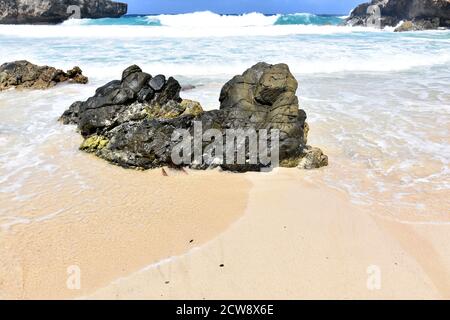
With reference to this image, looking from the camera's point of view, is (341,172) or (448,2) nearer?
(341,172)

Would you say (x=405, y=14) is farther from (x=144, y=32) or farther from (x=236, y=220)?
(x=236, y=220)

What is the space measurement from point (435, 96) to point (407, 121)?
2.68m

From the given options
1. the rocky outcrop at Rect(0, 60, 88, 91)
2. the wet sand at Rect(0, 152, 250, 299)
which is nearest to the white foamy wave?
the rocky outcrop at Rect(0, 60, 88, 91)

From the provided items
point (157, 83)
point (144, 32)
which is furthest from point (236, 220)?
point (144, 32)

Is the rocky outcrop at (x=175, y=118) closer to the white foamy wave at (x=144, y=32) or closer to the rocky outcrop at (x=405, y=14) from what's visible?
the white foamy wave at (x=144, y=32)

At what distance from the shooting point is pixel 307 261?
3.58m

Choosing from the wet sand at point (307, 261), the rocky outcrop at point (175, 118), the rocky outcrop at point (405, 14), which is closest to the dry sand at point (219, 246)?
the wet sand at point (307, 261)

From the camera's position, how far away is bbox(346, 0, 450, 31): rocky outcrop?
40844 mm

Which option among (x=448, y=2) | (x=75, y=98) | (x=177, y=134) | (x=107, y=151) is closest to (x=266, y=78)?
(x=177, y=134)

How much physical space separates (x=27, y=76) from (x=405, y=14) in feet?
160

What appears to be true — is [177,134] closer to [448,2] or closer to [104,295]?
[104,295]

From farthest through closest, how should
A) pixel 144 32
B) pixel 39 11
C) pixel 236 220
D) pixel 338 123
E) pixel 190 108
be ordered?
pixel 39 11 < pixel 144 32 < pixel 338 123 < pixel 190 108 < pixel 236 220

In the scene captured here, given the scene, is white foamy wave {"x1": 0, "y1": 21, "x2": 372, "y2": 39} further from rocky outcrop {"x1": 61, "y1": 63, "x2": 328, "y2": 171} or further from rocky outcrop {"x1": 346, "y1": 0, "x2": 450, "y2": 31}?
rocky outcrop {"x1": 61, "y1": 63, "x2": 328, "y2": 171}

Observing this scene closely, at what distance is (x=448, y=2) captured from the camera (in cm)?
4019
